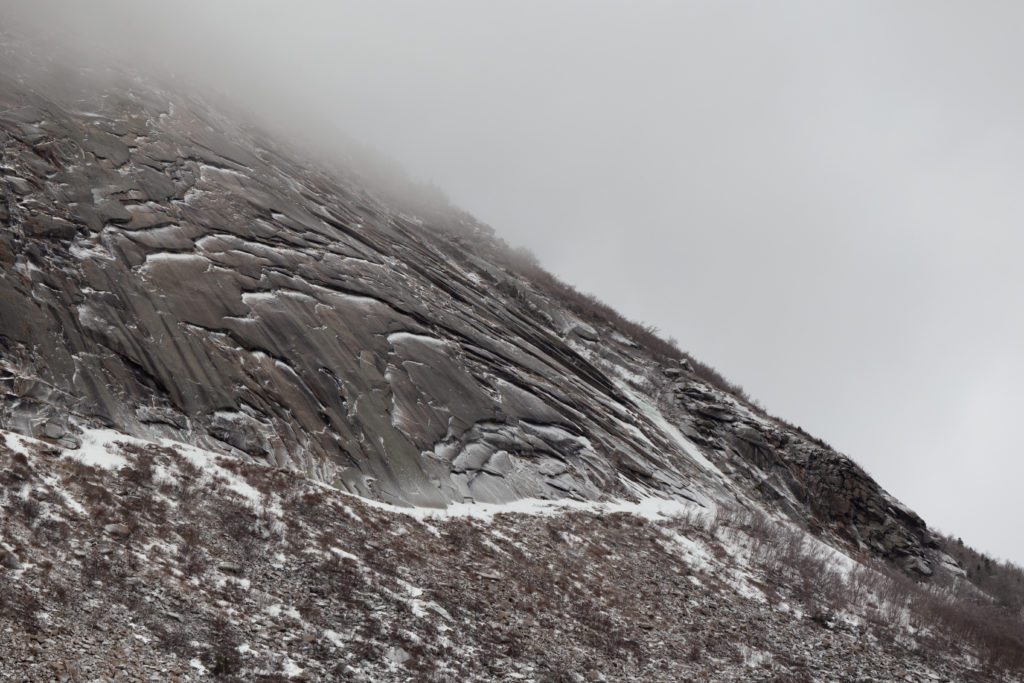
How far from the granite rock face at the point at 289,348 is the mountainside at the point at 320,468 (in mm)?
102

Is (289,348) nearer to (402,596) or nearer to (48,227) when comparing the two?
(48,227)

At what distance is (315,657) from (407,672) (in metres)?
1.63

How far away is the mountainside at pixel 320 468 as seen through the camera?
11156 millimetres

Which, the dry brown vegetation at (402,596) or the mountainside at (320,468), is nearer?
the dry brown vegetation at (402,596)

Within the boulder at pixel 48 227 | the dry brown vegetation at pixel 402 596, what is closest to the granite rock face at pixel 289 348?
the boulder at pixel 48 227

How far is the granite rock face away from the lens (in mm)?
16188

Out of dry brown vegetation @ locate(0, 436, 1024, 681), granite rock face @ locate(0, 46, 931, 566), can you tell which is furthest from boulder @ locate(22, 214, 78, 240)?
dry brown vegetation @ locate(0, 436, 1024, 681)

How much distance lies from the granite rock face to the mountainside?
4.0 inches

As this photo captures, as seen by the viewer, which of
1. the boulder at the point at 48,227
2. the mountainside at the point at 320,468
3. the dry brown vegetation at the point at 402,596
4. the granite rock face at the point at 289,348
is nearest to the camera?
the dry brown vegetation at the point at 402,596

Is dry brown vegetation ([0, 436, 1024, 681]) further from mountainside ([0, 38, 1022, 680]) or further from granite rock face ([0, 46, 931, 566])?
granite rock face ([0, 46, 931, 566])

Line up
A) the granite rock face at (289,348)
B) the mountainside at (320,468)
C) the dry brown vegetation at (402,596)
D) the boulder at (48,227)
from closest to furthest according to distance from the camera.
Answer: the dry brown vegetation at (402,596), the mountainside at (320,468), the granite rock face at (289,348), the boulder at (48,227)

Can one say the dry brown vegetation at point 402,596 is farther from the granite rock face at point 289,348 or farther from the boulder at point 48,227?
the boulder at point 48,227

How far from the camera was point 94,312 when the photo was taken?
653 inches

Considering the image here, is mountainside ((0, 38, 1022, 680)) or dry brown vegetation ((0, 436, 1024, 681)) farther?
mountainside ((0, 38, 1022, 680))
